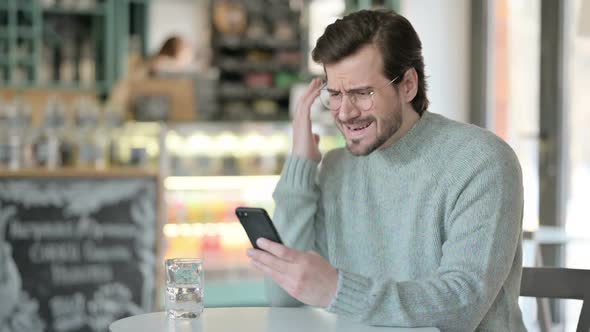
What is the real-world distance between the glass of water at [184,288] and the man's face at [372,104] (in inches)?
17.6

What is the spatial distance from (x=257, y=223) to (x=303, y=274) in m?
0.16

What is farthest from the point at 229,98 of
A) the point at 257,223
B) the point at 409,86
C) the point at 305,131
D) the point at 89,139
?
the point at 257,223

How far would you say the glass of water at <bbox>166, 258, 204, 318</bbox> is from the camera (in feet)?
6.08

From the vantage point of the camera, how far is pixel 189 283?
1888 millimetres

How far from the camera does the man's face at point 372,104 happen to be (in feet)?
6.59

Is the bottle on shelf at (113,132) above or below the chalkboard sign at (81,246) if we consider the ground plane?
above

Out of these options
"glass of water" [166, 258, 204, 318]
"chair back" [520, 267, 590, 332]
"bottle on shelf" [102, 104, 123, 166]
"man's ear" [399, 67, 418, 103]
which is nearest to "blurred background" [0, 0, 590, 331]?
Answer: "bottle on shelf" [102, 104, 123, 166]

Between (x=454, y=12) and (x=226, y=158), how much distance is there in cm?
205

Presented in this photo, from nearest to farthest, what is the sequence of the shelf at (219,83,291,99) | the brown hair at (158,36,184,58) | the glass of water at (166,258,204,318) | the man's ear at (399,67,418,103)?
the glass of water at (166,258,204,318), the man's ear at (399,67,418,103), the brown hair at (158,36,184,58), the shelf at (219,83,291,99)

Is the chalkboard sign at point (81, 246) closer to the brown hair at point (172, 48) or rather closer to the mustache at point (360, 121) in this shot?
the brown hair at point (172, 48)

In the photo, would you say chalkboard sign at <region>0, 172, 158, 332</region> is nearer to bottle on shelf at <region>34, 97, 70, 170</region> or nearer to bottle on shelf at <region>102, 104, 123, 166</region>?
bottle on shelf at <region>34, 97, 70, 170</region>

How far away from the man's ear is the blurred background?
2.28 meters

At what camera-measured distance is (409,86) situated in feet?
6.96

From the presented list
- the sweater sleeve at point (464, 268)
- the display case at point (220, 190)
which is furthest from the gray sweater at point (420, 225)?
the display case at point (220, 190)
